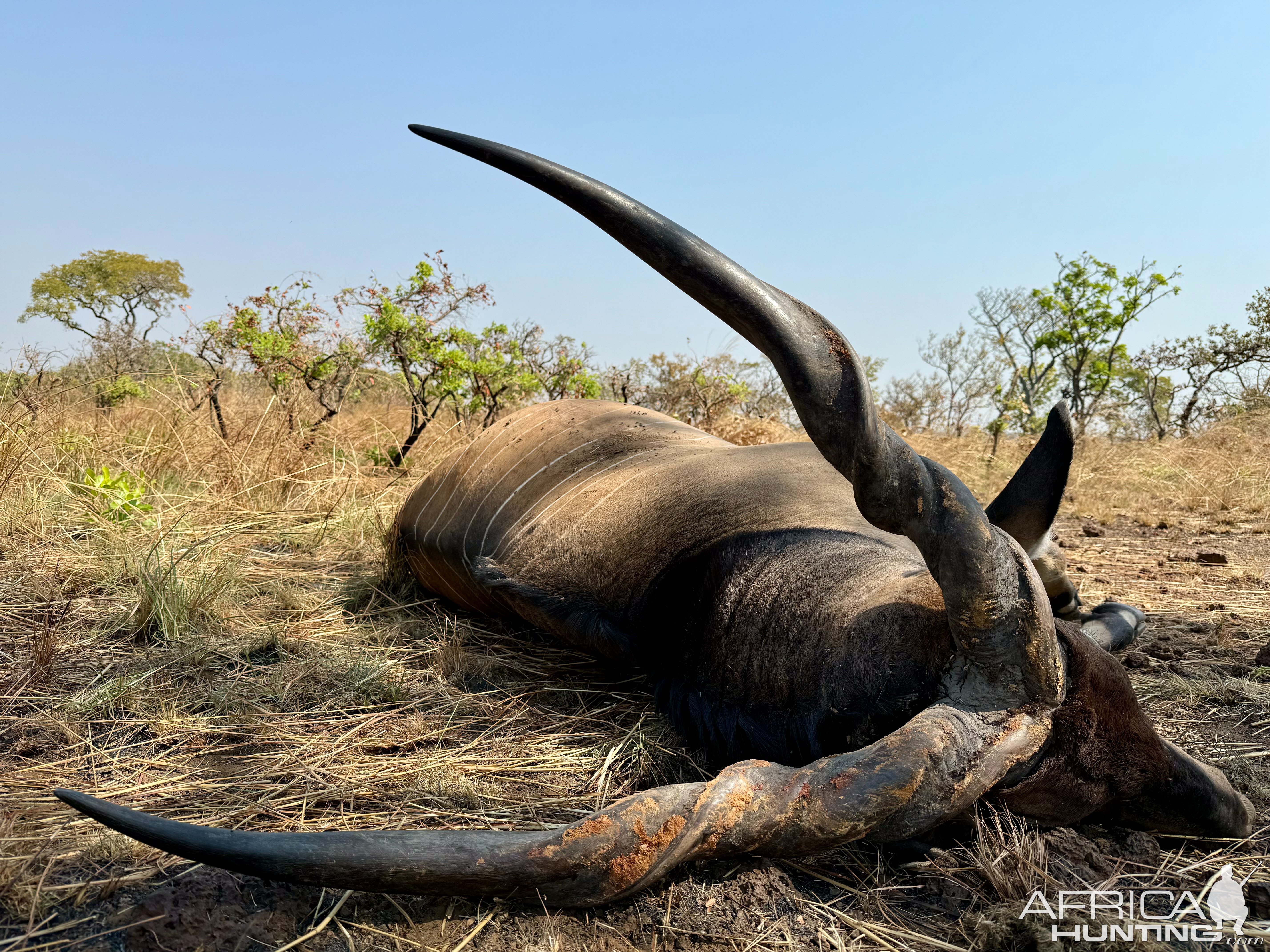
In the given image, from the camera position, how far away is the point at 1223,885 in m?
1.69

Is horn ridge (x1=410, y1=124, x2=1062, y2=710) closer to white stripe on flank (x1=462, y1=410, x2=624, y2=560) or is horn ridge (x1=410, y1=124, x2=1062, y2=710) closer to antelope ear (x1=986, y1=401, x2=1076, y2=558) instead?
antelope ear (x1=986, y1=401, x2=1076, y2=558)

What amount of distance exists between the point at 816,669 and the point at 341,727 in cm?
143

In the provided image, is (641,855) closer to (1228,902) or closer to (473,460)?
(1228,902)

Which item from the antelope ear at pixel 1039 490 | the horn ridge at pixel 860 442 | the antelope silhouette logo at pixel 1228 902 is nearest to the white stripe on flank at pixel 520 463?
the antelope ear at pixel 1039 490

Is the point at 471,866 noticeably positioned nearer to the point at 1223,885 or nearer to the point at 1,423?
the point at 1223,885

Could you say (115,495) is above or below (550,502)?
→ below

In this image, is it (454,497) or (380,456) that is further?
(380,456)

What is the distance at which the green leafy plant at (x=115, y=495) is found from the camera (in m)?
4.29

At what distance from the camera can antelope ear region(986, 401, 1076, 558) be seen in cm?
227

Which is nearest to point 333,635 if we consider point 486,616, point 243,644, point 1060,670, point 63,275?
point 243,644

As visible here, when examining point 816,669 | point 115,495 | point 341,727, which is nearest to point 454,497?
point 341,727

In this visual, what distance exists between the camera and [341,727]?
98.0 inches

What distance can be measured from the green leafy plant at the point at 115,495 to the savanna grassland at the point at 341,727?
0.7 inches

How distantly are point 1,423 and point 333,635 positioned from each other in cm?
266
